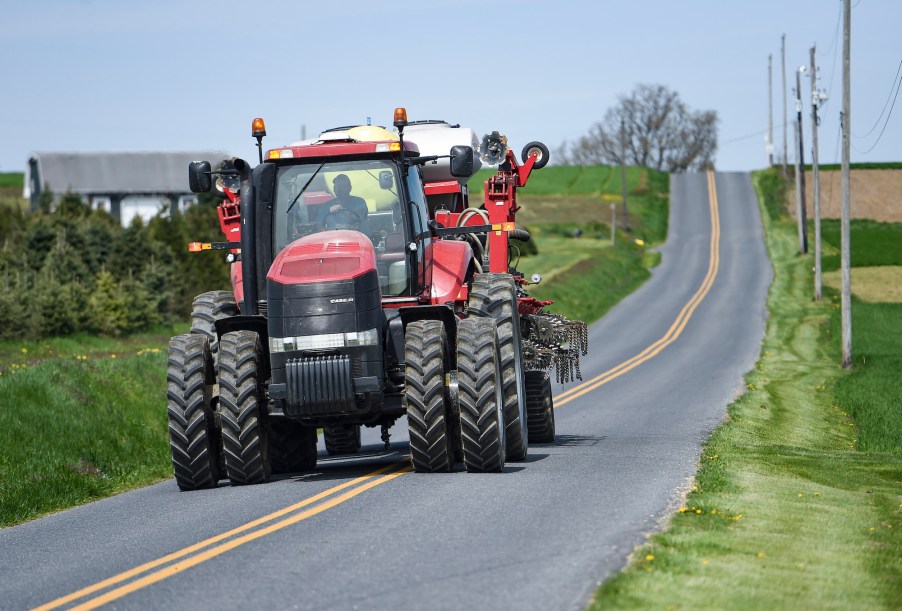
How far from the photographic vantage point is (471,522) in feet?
31.3

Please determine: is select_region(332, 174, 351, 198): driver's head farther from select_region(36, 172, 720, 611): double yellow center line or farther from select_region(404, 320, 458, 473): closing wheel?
select_region(36, 172, 720, 611): double yellow center line

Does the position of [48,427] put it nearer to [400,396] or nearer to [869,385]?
[400,396]

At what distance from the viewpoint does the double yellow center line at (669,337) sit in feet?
95.5

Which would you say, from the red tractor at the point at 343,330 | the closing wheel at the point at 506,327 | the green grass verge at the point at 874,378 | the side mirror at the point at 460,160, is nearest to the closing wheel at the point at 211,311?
the red tractor at the point at 343,330

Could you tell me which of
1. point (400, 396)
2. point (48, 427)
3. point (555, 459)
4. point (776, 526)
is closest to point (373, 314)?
point (400, 396)

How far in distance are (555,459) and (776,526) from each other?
5059 millimetres

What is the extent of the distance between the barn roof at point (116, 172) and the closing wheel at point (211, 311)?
81032 mm

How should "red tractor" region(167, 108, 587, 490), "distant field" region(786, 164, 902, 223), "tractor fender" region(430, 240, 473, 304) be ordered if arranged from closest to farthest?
"red tractor" region(167, 108, 587, 490) < "tractor fender" region(430, 240, 473, 304) < "distant field" region(786, 164, 902, 223)

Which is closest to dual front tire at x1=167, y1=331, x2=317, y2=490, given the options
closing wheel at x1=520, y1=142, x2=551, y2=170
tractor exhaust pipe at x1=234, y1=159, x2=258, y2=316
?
tractor exhaust pipe at x1=234, y1=159, x2=258, y2=316

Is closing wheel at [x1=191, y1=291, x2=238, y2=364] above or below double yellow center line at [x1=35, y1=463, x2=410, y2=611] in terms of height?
above

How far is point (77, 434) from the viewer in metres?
17.5

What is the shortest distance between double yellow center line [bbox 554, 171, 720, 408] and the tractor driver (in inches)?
503

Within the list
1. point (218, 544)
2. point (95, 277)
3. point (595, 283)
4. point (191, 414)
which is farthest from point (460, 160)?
point (595, 283)

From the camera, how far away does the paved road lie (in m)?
7.50
